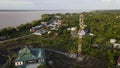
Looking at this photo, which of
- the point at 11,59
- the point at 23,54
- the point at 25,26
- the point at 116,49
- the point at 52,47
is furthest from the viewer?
the point at 25,26

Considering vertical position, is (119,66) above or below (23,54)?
below

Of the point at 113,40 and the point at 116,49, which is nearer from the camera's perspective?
the point at 116,49

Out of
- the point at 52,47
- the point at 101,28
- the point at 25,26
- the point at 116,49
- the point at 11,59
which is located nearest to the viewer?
the point at 11,59

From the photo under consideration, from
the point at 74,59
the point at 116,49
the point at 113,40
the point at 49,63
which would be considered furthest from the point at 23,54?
the point at 113,40

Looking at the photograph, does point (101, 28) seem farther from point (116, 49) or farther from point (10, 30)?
point (10, 30)

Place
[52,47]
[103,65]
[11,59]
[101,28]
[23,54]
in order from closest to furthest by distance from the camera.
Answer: [23,54] < [103,65] < [11,59] < [52,47] < [101,28]

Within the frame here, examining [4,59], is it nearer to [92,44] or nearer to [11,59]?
[11,59]

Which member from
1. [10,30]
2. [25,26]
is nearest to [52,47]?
[10,30]

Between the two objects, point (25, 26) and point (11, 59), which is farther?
point (25, 26)

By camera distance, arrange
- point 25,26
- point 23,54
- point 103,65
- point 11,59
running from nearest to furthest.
A: point 23,54 → point 103,65 → point 11,59 → point 25,26
